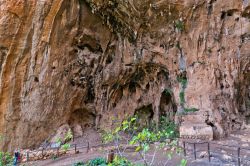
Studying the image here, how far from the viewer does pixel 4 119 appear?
1192 cm

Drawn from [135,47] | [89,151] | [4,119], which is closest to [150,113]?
[135,47]

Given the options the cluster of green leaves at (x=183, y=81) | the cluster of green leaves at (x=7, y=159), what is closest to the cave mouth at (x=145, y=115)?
the cluster of green leaves at (x=183, y=81)

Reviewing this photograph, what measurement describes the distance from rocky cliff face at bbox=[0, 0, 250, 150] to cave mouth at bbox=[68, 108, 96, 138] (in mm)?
54

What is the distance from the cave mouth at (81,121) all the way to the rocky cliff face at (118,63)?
0.05m

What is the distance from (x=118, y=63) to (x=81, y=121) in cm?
368

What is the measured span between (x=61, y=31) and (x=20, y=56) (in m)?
2.20

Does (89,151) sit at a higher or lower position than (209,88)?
lower

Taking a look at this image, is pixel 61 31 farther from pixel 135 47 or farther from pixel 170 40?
pixel 170 40

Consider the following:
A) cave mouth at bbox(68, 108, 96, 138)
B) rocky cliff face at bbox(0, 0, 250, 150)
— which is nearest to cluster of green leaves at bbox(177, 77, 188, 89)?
rocky cliff face at bbox(0, 0, 250, 150)

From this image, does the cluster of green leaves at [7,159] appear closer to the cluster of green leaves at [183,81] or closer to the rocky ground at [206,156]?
the rocky ground at [206,156]

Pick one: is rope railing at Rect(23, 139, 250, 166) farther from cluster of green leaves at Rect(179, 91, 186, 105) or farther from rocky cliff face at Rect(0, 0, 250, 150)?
cluster of green leaves at Rect(179, 91, 186, 105)

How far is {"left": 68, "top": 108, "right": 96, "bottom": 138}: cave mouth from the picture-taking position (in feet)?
46.2

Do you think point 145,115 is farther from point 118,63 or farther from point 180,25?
point 180,25

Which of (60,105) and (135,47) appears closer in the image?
(60,105)
